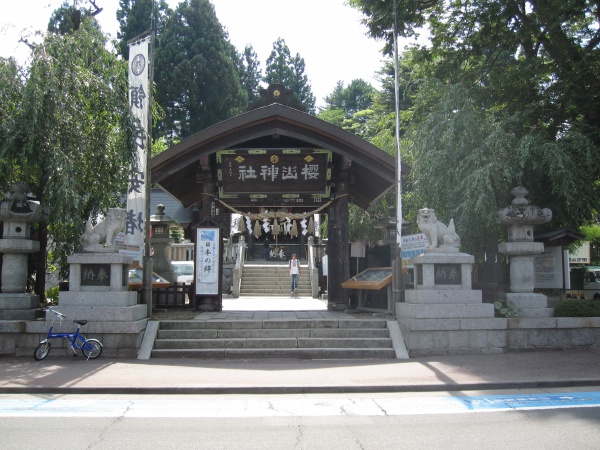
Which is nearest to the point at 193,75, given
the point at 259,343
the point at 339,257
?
the point at 339,257

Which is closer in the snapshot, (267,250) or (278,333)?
(278,333)

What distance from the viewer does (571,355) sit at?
435 inches

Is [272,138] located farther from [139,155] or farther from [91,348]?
[91,348]

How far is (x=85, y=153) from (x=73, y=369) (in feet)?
16.2

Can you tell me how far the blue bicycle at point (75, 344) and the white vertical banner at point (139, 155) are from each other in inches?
114

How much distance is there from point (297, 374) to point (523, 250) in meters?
6.12

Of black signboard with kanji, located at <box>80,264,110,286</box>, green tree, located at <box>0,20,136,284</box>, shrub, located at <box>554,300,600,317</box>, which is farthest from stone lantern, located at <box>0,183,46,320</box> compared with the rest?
shrub, located at <box>554,300,600,317</box>

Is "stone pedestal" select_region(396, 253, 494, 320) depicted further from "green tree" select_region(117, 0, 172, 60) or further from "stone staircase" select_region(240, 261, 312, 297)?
"green tree" select_region(117, 0, 172, 60)

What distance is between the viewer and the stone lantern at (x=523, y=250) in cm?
1201

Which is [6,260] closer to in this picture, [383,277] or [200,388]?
[200,388]

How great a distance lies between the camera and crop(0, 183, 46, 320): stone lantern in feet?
36.8

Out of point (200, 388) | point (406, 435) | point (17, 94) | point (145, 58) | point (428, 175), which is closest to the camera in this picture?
point (406, 435)

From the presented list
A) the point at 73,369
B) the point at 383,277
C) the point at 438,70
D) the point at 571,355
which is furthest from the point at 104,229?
the point at 438,70

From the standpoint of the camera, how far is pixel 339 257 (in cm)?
1525
